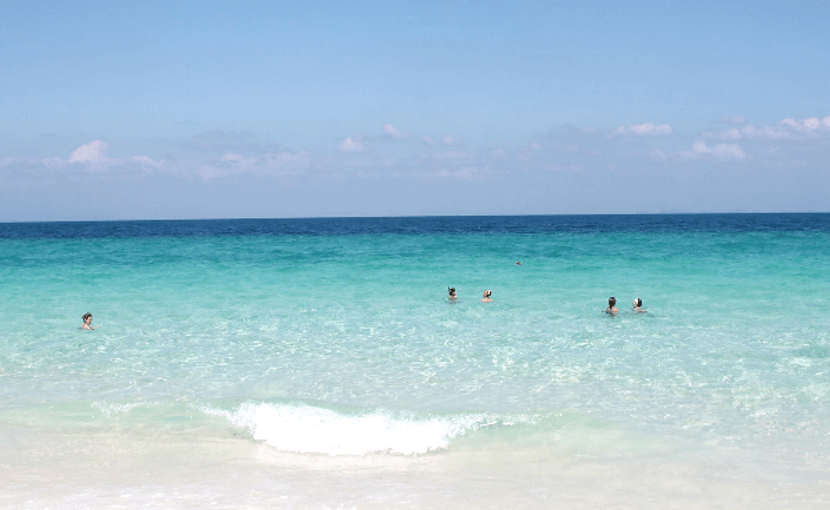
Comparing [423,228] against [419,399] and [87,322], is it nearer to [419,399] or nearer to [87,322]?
[87,322]

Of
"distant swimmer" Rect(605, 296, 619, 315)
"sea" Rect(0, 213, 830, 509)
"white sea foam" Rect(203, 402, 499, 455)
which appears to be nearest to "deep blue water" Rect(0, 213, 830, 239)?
"sea" Rect(0, 213, 830, 509)

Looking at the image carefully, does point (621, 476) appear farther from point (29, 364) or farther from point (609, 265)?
point (609, 265)

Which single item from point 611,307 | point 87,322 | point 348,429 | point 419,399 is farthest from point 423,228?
point 348,429

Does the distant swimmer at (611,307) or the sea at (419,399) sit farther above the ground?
the distant swimmer at (611,307)

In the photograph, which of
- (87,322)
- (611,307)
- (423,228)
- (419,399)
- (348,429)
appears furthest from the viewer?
(423,228)

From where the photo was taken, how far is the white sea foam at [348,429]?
8.36m

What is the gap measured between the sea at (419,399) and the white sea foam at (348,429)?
3 centimetres

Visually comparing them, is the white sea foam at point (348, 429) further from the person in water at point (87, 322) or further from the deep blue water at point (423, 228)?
the deep blue water at point (423, 228)

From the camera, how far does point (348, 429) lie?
8828mm

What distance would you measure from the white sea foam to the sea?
3 centimetres

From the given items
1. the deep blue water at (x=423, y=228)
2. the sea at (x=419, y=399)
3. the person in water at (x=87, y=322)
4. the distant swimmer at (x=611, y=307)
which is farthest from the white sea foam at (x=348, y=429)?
the deep blue water at (x=423, y=228)

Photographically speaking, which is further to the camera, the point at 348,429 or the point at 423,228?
the point at 423,228

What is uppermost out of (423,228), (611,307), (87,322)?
(423,228)

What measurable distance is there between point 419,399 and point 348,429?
5.56ft
